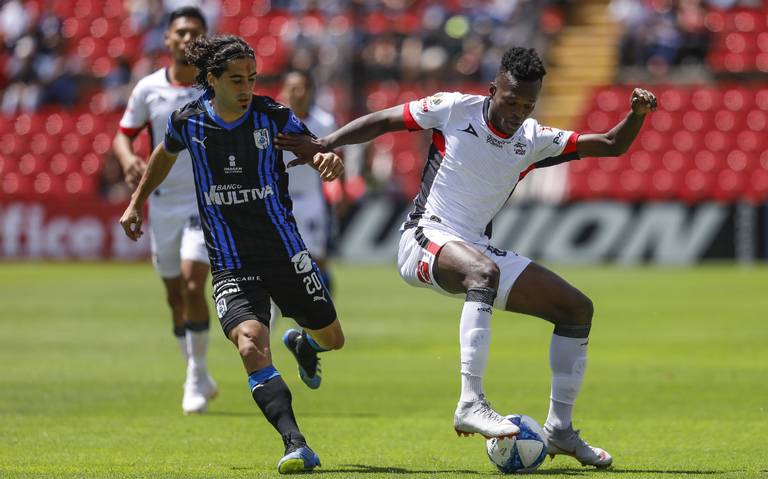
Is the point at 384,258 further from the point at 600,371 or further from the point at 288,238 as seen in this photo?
the point at 288,238

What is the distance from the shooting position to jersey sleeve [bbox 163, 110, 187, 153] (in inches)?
295

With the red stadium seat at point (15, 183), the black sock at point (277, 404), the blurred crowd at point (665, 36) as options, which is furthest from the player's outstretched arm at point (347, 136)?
the red stadium seat at point (15, 183)

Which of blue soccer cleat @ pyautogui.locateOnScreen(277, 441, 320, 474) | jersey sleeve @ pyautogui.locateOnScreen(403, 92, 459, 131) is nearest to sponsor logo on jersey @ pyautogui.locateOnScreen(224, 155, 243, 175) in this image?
jersey sleeve @ pyautogui.locateOnScreen(403, 92, 459, 131)

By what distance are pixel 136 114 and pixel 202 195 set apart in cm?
290

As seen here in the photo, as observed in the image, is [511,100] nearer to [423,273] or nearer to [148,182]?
[423,273]

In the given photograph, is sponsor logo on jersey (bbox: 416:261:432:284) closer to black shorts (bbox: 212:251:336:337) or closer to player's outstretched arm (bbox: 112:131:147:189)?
black shorts (bbox: 212:251:336:337)

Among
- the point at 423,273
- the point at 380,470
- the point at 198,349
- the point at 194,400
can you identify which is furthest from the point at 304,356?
the point at 380,470

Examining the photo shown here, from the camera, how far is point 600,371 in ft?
39.8

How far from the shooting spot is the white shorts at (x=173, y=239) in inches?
390

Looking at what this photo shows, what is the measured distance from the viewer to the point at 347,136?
25.2 ft

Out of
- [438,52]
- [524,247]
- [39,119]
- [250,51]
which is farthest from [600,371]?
[39,119]

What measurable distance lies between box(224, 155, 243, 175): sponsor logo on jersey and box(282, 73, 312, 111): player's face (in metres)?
4.12

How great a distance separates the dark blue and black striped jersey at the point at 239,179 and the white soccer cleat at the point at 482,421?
1393mm

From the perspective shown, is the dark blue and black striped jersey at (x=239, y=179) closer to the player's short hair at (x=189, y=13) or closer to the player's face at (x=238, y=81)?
the player's face at (x=238, y=81)
